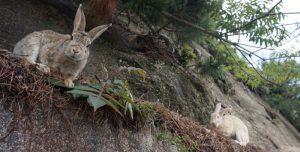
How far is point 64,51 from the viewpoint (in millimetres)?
5289

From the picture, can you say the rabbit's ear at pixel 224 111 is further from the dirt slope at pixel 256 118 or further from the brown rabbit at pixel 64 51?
the brown rabbit at pixel 64 51

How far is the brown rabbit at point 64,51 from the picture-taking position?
523 centimetres

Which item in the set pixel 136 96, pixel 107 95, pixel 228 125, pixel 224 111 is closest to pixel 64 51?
pixel 107 95

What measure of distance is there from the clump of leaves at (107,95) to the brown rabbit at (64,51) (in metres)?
0.50

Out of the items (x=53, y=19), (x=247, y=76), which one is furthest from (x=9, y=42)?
(x=247, y=76)

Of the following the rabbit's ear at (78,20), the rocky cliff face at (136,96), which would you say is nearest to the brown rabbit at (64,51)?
the rabbit's ear at (78,20)

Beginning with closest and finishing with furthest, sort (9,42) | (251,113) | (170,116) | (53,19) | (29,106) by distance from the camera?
(29,106) < (170,116) < (9,42) < (53,19) < (251,113)

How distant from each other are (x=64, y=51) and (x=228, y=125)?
461 centimetres

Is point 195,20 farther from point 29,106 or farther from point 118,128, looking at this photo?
point 29,106

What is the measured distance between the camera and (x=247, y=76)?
889cm

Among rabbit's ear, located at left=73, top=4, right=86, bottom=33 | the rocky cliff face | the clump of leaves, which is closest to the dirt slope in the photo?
the rocky cliff face

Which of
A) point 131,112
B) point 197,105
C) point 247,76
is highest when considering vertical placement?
point 131,112

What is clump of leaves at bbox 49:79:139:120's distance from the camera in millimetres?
4523

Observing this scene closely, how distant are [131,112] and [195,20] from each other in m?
3.48
